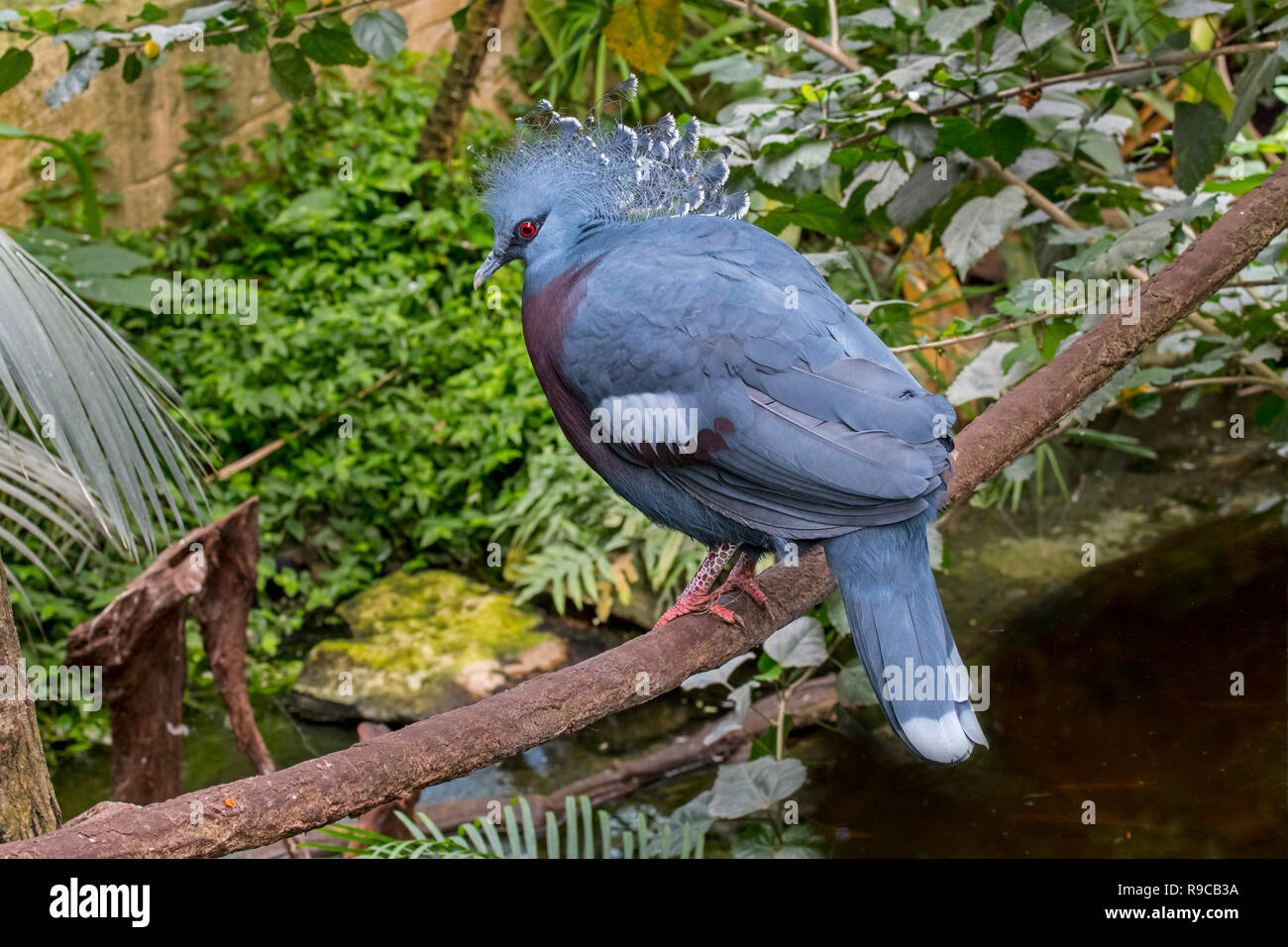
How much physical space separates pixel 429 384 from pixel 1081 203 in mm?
3241

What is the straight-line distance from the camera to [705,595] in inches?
79.7

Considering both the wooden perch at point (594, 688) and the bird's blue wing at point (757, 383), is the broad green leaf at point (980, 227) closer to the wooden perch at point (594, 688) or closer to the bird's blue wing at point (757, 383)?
the wooden perch at point (594, 688)

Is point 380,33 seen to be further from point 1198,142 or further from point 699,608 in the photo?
point 1198,142

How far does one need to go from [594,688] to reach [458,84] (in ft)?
14.8

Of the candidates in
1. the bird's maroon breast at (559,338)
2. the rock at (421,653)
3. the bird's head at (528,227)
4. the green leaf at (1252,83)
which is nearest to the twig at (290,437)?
the rock at (421,653)

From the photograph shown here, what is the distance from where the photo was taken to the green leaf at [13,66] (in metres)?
2.47

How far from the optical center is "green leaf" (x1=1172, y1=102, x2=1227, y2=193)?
2490 mm

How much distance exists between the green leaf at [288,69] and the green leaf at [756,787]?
1996mm

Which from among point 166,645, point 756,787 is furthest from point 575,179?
point 166,645

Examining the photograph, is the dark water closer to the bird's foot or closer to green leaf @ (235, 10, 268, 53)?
the bird's foot

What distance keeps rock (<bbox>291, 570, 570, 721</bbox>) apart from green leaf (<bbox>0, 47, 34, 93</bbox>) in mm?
2330

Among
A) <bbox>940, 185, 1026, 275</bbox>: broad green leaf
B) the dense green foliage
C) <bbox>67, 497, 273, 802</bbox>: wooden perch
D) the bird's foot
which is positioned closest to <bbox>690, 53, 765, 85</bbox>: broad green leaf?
the dense green foliage
